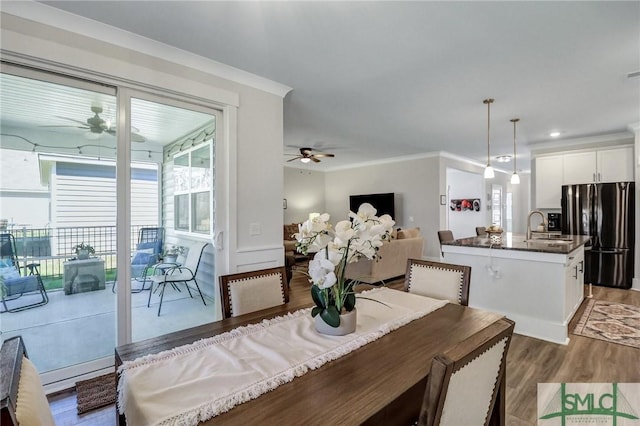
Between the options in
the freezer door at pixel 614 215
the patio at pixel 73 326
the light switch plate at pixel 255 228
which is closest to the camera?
the patio at pixel 73 326

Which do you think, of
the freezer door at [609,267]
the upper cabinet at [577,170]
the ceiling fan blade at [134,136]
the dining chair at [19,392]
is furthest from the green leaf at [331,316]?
the upper cabinet at [577,170]

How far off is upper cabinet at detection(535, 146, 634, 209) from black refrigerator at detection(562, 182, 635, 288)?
0.33 m

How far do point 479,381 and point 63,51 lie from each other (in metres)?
2.88

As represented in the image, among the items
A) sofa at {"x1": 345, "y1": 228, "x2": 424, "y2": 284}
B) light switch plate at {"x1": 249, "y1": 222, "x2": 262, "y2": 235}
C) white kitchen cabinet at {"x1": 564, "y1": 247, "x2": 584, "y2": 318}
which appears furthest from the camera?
sofa at {"x1": 345, "y1": 228, "x2": 424, "y2": 284}

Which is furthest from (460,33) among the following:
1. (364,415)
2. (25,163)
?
(25,163)

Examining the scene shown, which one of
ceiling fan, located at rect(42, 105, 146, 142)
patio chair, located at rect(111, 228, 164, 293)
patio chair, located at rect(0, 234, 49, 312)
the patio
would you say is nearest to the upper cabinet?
patio chair, located at rect(111, 228, 164, 293)

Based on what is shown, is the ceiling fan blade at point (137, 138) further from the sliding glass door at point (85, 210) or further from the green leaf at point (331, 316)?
the green leaf at point (331, 316)

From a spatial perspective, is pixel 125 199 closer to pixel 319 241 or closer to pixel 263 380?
pixel 319 241

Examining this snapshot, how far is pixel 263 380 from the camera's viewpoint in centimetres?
101

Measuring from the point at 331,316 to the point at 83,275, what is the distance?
7.06 feet

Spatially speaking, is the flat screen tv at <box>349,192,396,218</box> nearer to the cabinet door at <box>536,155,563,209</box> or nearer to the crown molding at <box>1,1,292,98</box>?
the cabinet door at <box>536,155,563,209</box>

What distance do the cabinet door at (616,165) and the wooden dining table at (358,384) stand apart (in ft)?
17.8

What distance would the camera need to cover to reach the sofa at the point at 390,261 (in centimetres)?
503

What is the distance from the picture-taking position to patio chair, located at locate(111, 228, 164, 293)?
2.51 m
